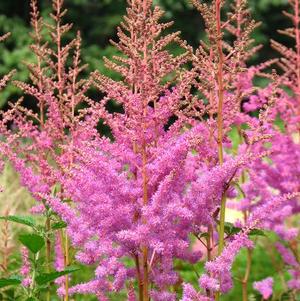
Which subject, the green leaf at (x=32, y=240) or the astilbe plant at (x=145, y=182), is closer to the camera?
the green leaf at (x=32, y=240)

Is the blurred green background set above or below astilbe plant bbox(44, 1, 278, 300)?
above

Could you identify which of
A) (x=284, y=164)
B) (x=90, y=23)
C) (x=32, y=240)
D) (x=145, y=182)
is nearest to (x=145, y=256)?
(x=145, y=182)

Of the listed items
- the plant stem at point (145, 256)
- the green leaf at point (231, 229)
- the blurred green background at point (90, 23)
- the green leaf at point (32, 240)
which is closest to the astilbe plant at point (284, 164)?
the green leaf at point (231, 229)

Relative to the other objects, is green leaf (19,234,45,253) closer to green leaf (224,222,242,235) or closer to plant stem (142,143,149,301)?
plant stem (142,143,149,301)

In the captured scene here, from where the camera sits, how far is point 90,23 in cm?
1967

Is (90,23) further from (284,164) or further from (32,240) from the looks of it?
(32,240)

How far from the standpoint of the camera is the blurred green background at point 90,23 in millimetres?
17391

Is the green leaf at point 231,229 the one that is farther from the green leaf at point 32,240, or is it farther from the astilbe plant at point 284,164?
the astilbe plant at point 284,164

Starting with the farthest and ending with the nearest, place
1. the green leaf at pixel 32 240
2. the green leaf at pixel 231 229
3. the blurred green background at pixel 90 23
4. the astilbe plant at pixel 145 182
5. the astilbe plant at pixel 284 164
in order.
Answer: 1. the blurred green background at pixel 90 23
2. the astilbe plant at pixel 284 164
3. the green leaf at pixel 231 229
4. the astilbe plant at pixel 145 182
5. the green leaf at pixel 32 240

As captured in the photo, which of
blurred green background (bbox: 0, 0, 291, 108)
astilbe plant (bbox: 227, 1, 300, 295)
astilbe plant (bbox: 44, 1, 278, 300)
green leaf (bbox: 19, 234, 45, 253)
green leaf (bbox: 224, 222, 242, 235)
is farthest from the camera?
blurred green background (bbox: 0, 0, 291, 108)

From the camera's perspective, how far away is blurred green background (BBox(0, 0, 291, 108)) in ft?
57.1

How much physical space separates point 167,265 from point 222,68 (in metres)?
Answer: 0.90

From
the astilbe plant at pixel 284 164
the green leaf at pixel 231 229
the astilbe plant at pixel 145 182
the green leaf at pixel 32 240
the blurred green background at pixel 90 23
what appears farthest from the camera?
the blurred green background at pixel 90 23

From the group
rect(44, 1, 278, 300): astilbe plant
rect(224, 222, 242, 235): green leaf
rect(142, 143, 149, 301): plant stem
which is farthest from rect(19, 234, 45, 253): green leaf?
rect(224, 222, 242, 235): green leaf
